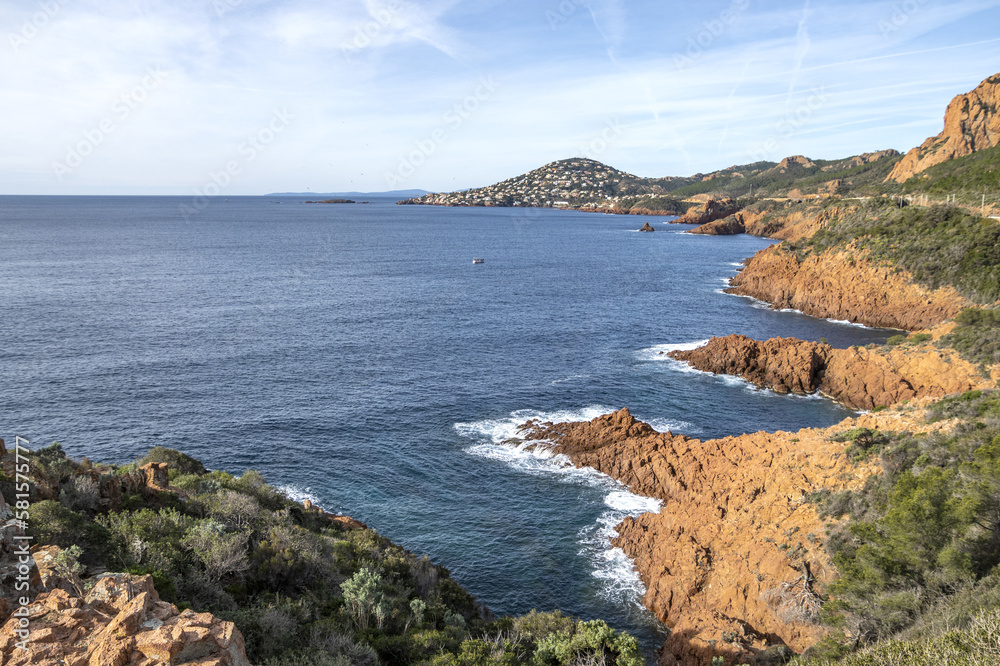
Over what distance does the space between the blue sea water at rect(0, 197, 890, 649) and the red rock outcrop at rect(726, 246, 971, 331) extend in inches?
153

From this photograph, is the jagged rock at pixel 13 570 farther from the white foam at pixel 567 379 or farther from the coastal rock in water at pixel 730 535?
the white foam at pixel 567 379

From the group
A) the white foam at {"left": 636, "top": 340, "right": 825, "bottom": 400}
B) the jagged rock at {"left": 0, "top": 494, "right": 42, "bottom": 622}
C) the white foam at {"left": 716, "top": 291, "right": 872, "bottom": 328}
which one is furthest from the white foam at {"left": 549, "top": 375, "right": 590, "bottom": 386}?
the jagged rock at {"left": 0, "top": 494, "right": 42, "bottom": 622}

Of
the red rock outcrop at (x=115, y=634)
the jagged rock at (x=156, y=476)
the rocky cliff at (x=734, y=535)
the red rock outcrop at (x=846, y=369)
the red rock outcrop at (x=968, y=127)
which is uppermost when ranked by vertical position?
the red rock outcrop at (x=968, y=127)

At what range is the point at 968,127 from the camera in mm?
131750

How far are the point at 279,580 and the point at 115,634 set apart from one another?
7.54 meters

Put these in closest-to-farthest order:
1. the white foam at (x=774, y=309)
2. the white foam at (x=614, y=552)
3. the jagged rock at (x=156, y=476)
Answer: the jagged rock at (x=156, y=476) < the white foam at (x=614, y=552) < the white foam at (x=774, y=309)

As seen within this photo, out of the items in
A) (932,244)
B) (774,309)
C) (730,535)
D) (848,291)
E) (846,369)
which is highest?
(932,244)

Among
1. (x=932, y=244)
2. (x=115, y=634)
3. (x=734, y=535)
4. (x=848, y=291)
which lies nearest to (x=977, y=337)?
(x=734, y=535)

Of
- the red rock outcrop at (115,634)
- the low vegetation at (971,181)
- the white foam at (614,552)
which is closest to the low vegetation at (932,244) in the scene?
the low vegetation at (971,181)

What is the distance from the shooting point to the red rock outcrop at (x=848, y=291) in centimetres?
6181

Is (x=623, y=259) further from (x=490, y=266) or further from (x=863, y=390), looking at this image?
Answer: (x=863, y=390)

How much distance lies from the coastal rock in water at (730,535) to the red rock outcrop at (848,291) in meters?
42.5

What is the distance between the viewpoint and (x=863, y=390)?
43.8 m

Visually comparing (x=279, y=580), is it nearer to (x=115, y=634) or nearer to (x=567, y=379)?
(x=115, y=634)
